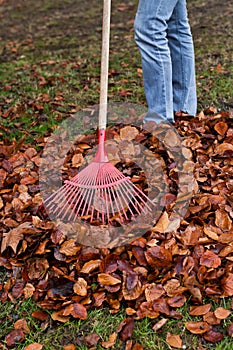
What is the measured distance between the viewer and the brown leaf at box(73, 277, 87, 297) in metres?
1.90

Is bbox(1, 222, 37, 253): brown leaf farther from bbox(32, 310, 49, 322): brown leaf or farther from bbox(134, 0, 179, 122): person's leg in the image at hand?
bbox(134, 0, 179, 122): person's leg

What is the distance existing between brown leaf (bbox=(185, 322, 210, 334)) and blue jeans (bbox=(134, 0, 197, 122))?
1.34m

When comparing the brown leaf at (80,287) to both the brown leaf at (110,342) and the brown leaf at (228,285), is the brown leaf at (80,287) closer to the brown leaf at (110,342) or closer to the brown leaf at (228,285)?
the brown leaf at (110,342)

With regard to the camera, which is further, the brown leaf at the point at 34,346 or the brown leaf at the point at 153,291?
the brown leaf at the point at 153,291

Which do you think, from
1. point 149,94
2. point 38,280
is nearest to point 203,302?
point 38,280

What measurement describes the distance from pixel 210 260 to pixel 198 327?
32 cm

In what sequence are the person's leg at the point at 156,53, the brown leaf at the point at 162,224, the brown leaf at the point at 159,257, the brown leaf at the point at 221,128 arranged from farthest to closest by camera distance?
the brown leaf at the point at 221,128
the person's leg at the point at 156,53
the brown leaf at the point at 162,224
the brown leaf at the point at 159,257

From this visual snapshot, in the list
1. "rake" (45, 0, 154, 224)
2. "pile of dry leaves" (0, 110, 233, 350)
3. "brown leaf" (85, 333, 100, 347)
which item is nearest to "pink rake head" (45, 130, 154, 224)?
"rake" (45, 0, 154, 224)

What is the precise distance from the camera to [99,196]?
223 centimetres

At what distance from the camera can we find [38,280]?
2.01 metres

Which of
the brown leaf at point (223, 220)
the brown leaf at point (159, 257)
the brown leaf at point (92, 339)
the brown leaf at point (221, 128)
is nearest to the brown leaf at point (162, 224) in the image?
the brown leaf at point (159, 257)

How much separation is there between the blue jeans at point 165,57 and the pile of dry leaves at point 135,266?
63cm

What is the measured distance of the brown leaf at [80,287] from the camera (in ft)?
6.23

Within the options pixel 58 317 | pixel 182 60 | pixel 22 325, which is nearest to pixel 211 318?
pixel 58 317
